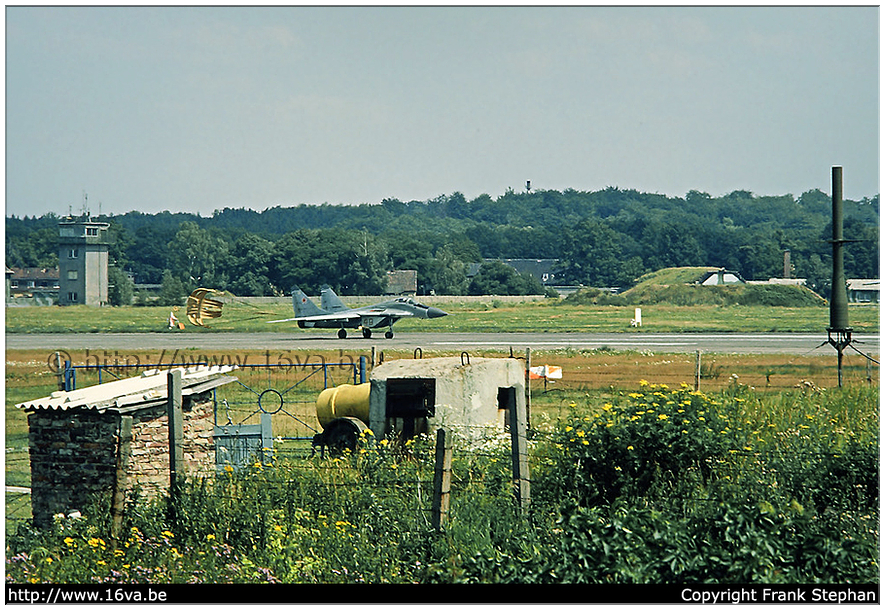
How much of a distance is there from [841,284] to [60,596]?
11235 mm

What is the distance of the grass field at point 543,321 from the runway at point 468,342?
479 centimetres

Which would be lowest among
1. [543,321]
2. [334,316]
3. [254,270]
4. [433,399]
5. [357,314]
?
[543,321]

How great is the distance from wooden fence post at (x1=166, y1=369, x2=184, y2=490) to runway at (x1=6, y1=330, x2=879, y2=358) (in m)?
28.0

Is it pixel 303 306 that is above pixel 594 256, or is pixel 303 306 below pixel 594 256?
below

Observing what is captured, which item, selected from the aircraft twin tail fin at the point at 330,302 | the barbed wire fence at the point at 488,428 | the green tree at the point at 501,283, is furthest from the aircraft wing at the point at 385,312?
the green tree at the point at 501,283

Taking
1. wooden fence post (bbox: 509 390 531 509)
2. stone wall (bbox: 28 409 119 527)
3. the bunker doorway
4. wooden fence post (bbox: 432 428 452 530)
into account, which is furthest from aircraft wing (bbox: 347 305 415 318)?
wooden fence post (bbox: 432 428 452 530)

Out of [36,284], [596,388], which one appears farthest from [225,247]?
[596,388]

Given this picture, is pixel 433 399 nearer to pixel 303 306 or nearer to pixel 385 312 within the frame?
pixel 385 312

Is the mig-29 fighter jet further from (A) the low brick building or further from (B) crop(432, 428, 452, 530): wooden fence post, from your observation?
(B) crop(432, 428, 452, 530): wooden fence post

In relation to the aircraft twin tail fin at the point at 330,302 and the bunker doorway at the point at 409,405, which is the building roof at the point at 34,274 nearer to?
the aircraft twin tail fin at the point at 330,302

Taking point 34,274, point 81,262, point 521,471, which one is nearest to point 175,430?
point 521,471

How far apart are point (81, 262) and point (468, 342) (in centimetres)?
7556

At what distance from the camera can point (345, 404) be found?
42.2ft

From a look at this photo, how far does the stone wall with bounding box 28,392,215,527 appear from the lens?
9.11 m
